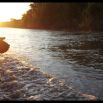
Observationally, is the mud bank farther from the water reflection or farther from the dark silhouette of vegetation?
the dark silhouette of vegetation

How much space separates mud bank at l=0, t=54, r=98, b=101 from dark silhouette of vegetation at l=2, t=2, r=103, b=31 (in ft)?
171

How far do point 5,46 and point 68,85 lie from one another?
804 cm

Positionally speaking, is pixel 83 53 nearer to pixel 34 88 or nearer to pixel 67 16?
pixel 34 88

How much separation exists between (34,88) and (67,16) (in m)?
73.4

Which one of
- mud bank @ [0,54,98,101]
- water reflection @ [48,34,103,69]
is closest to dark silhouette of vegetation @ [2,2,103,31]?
water reflection @ [48,34,103,69]

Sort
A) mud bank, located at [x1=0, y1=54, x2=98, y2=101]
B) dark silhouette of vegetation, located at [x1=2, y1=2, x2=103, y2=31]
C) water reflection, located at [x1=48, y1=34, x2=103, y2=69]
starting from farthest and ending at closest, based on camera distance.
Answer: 1. dark silhouette of vegetation, located at [x1=2, y1=2, x2=103, y2=31]
2. water reflection, located at [x1=48, y1=34, x2=103, y2=69]
3. mud bank, located at [x1=0, y1=54, x2=98, y2=101]

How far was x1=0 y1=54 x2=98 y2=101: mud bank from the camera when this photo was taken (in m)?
7.61

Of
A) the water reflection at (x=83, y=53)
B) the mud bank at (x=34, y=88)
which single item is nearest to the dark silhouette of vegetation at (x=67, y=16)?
the water reflection at (x=83, y=53)

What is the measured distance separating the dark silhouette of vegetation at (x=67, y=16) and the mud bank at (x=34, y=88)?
5224 centimetres

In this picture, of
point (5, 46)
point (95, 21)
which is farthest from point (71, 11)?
point (5, 46)

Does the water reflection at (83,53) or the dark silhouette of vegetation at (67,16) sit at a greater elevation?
the dark silhouette of vegetation at (67,16)

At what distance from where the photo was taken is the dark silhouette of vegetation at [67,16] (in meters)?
63.5

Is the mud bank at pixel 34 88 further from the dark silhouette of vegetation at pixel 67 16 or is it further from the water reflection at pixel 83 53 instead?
the dark silhouette of vegetation at pixel 67 16

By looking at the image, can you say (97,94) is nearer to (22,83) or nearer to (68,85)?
(68,85)
